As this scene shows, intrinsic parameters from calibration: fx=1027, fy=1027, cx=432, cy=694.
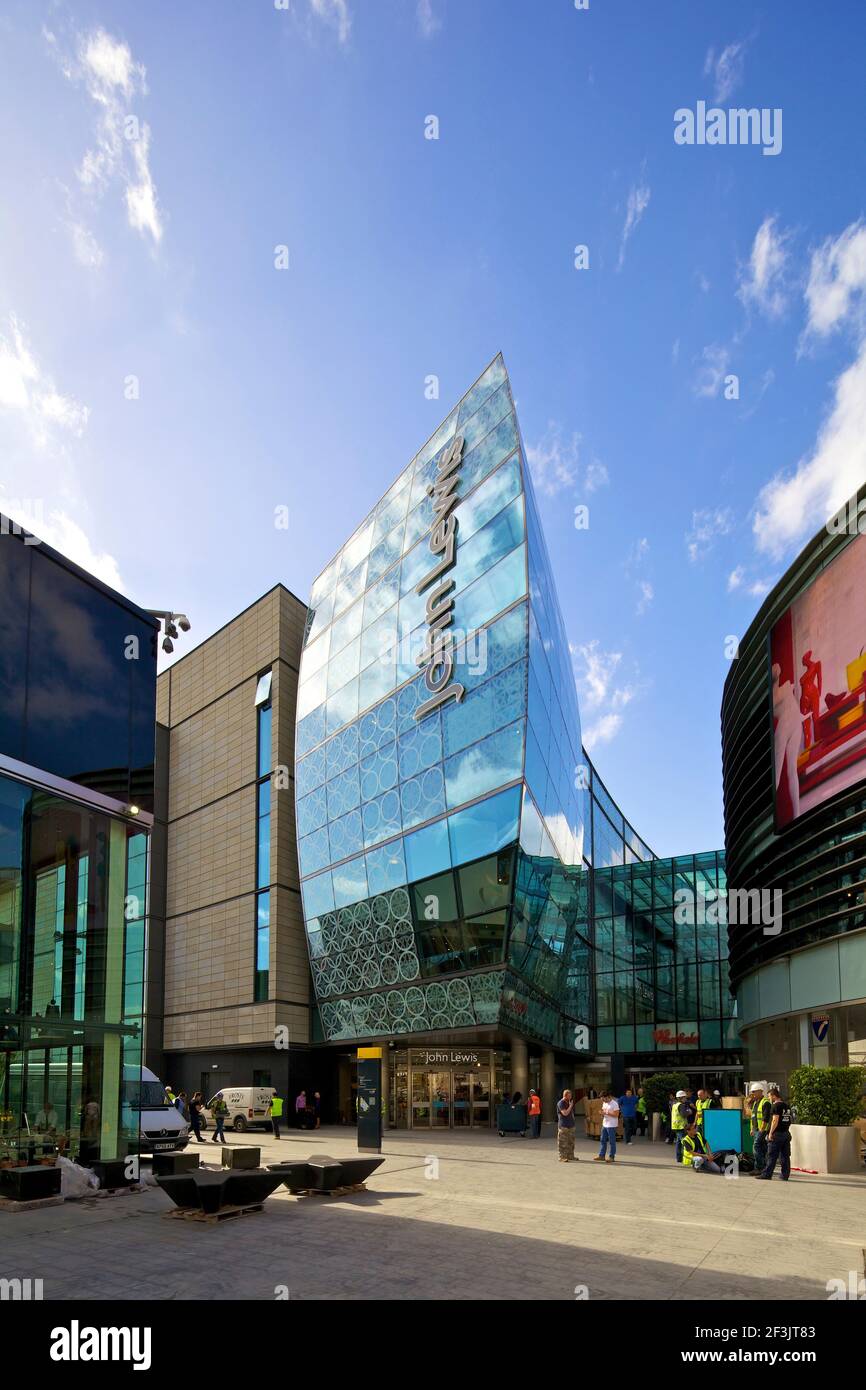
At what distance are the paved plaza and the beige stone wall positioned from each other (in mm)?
24307

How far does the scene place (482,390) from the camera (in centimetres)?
3831

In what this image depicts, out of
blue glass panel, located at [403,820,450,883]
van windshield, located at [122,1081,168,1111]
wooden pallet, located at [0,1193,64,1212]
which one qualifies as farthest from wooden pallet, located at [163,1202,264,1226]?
blue glass panel, located at [403,820,450,883]

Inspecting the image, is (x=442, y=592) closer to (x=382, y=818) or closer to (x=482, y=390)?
(x=482, y=390)

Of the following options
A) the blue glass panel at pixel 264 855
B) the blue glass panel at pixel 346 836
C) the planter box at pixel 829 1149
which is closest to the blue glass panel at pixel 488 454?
the blue glass panel at pixel 346 836

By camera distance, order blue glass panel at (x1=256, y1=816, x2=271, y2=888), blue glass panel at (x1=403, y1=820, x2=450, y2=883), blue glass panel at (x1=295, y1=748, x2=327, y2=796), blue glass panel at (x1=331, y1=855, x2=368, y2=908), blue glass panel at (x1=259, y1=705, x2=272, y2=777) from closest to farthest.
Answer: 1. blue glass panel at (x1=403, y1=820, x2=450, y2=883)
2. blue glass panel at (x1=331, y1=855, x2=368, y2=908)
3. blue glass panel at (x1=295, y1=748, x2=327, y2=796)
4. blue glass panel at (x1=256, y1=816, x2=271, y2=888)
5. blue glass panel at (x1=259, y1=705, x2=272, y2=777)

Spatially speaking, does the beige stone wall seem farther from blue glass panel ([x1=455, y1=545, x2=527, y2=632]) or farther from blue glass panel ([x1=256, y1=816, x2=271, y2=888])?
blue glass panel ([x1=455, y1=545, x2=527, y2=632])

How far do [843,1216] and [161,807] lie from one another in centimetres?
4322

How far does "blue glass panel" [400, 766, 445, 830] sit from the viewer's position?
3478 centimetres

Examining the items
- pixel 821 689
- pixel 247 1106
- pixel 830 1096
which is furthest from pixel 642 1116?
pixel 821 689

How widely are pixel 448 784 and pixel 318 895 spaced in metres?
10.6

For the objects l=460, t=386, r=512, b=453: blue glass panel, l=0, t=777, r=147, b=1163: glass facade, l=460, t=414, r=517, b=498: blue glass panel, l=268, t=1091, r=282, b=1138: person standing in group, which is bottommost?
l=268, t=1091, r=282, b=1138: person standing in group

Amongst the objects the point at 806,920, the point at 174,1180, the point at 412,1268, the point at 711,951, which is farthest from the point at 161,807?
the point at 412,1268

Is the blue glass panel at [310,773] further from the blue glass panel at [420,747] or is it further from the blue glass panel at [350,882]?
the blue glass panel at [420,747]

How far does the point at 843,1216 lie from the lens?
15.3m
